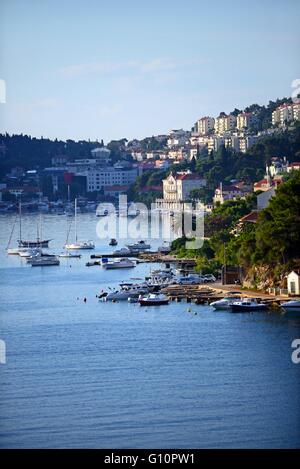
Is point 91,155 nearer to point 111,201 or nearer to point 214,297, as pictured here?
point 111,201

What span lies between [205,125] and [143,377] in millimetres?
35386

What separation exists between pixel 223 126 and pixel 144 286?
2784cm

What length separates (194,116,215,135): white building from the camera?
4288 centimetres

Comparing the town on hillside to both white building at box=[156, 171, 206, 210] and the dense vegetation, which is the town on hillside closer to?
white building at box=[156, 171, 206, 210]

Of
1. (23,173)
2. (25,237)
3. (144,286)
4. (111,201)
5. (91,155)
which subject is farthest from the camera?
(91,155)

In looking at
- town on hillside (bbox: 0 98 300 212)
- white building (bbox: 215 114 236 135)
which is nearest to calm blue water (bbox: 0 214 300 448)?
town on hillside (bbox: 0 98 300 212)

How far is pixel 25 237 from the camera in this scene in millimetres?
20250

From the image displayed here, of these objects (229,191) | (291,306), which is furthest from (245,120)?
(291,306)

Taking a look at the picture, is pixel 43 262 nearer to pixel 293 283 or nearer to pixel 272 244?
pixel 272 244

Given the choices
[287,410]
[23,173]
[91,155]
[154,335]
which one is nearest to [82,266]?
[154,335]

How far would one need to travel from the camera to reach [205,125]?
43500mm

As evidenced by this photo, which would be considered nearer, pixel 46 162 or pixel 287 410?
pixel 287 410

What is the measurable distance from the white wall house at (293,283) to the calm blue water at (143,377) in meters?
0.66

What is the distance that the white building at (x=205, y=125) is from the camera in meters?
42.9
